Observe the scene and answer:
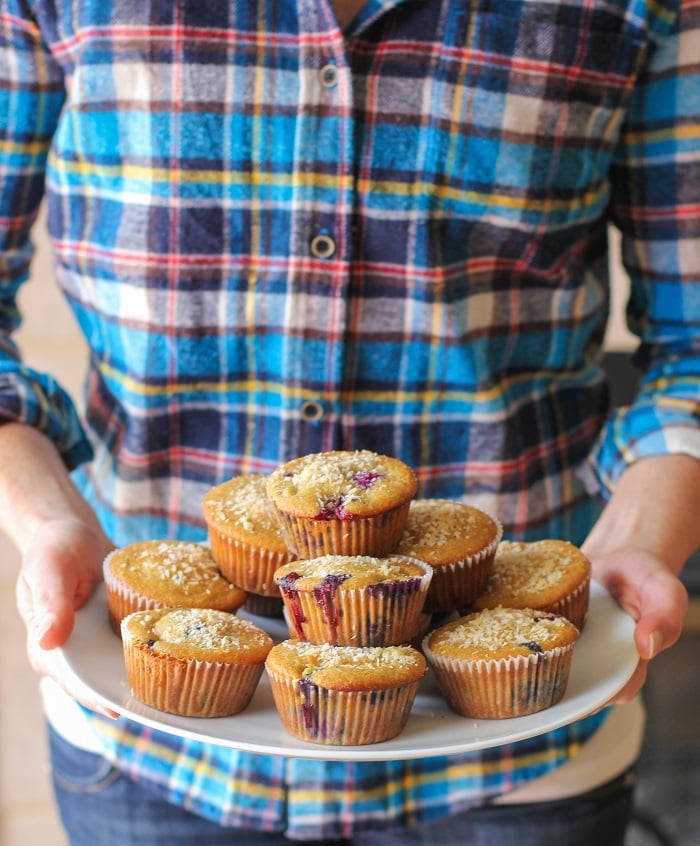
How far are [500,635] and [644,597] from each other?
153 mm

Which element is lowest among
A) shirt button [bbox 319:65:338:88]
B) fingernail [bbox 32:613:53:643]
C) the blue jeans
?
the blue jeans

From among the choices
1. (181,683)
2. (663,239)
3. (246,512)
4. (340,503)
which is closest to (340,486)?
(340,503)

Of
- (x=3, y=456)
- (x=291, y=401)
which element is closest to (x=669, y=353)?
(x=291, y=401)

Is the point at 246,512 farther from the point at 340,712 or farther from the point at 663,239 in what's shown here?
the point at 663,239

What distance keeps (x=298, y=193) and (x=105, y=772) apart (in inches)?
27.9

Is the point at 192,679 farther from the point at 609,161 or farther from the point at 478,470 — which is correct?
the point at 609,161

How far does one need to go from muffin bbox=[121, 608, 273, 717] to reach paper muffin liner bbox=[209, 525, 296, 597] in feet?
0.21

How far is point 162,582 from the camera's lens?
1013 millimetres

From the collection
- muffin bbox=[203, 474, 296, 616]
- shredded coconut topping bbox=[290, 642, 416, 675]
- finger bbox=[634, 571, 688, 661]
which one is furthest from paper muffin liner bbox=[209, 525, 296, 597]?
finger bbox=[634, 571, 688, 661]

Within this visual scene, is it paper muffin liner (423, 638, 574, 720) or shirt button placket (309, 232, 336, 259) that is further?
shirt button placket (309, 232, 336, 259)

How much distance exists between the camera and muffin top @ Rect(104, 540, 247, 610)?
100cm

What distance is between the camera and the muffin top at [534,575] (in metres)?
1.00

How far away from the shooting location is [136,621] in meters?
0.94

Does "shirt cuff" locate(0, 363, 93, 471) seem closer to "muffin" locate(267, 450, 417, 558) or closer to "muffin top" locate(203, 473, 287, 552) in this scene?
"muffin top" locate(203, 473, 287, 552)
